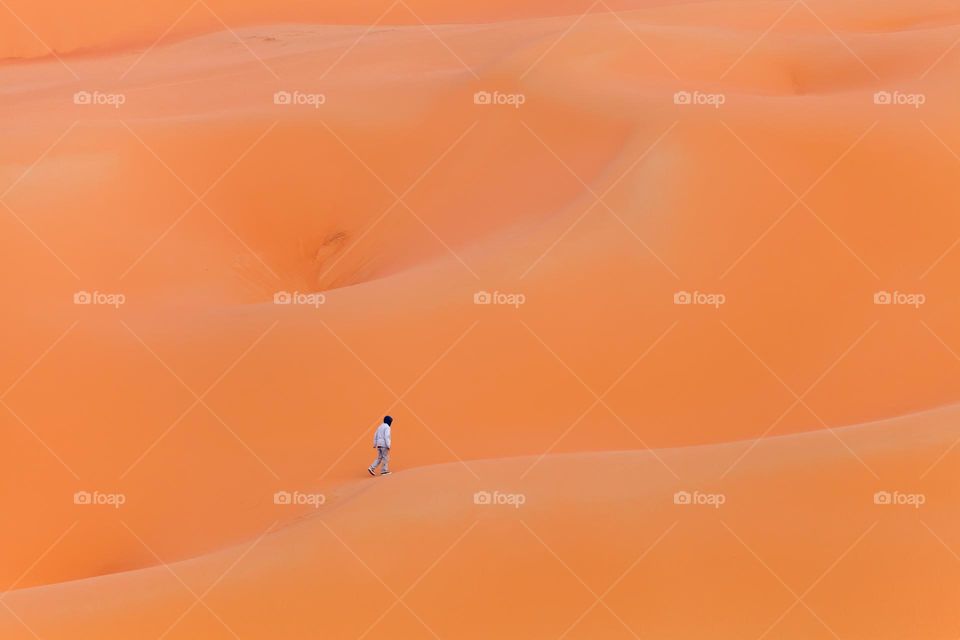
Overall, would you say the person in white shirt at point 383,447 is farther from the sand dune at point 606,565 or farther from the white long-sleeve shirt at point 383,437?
the sand dune at point 606,565

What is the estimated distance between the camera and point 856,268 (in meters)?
14.1

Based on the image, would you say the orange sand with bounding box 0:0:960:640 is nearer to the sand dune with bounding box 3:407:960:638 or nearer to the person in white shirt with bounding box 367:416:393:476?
the sand dune with bounding box 3:407:960:638

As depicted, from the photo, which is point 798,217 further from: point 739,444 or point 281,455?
point 281,455

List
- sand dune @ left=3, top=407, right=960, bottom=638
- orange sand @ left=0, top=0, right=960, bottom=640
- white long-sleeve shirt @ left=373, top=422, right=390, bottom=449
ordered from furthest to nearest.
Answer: white long-sleeve shirt @ left=373, top=422, right=390, bottom=449, orange sand @ left=0, top=0, right=960, bottom=640, sand dune @ left=3, top=407, right=960, bottom=638

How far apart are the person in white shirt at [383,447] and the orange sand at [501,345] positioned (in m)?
0.35

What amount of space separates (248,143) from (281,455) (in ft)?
23.3

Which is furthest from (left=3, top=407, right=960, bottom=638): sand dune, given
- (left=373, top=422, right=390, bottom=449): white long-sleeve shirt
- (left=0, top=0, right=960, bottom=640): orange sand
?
(left=373, top=422, right=390, bottom=449): white long-sleeve shirt

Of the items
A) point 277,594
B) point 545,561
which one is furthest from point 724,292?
point 277,594

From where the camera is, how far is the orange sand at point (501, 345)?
784 cm

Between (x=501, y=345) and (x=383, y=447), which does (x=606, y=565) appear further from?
(x=501, y=345)

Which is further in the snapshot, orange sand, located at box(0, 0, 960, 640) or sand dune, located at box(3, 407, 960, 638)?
orange sand, located at box(0, 0, 960, 640)

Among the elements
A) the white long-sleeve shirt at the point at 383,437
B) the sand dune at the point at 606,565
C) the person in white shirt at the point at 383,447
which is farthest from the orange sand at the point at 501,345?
the white long-sleeve shirt at the point at 383,437

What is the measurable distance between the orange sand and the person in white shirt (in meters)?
0.35

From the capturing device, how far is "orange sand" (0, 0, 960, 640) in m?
7.84
